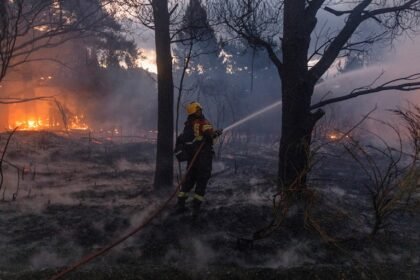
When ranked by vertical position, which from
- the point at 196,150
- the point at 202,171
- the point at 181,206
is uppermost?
the point at 196,150

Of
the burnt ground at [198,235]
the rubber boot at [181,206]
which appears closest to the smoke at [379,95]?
the burnt ground at [198,235]

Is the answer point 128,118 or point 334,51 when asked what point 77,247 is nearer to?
point 334,51

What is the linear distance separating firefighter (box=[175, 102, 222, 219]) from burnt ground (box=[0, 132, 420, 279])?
32 centimetres

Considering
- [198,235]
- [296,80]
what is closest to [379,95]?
[296,80]

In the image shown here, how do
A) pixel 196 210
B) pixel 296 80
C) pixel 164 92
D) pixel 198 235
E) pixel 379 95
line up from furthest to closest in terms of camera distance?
pixel 379 95
pixel 164 92
pixel 296 80
pixel 196 210
pixel 198 235

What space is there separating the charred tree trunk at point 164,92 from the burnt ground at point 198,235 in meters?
0.48

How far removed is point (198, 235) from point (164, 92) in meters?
3.46

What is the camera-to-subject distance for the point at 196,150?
259 inches

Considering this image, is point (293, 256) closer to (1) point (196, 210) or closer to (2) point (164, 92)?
(1) point (196, 210)

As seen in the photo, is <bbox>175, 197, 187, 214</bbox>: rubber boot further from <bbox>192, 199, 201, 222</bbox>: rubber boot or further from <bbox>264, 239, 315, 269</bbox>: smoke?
<bbox>264, 239, 315, 269</bbox>: smoke

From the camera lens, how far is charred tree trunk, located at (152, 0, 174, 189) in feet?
26.5

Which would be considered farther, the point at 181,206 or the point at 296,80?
the point at 296,80

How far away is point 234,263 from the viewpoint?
492 centimetres

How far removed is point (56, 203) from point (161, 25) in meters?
4.00
